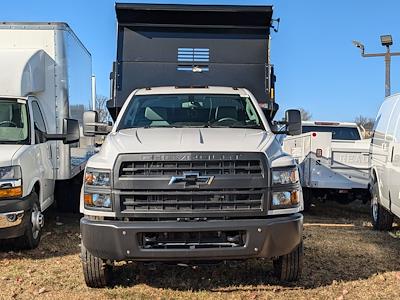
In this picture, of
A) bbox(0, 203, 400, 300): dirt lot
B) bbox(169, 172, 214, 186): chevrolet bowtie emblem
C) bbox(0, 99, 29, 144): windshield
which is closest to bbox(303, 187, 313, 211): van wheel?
bbox(0, 203, 400, 300): dirt lot

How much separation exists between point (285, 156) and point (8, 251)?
13.0ft

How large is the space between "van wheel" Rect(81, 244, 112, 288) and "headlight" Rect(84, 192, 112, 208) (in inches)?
20.9

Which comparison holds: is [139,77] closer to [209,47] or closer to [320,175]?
[209,47]

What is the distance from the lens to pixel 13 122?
287 inches

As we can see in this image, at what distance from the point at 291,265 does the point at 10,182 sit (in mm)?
3376

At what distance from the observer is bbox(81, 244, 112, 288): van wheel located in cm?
515

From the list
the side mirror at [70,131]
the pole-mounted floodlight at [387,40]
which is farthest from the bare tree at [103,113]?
the pole-mounted floodlight at [387,40]

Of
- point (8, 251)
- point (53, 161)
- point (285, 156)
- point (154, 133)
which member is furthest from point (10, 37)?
point (285, 156)

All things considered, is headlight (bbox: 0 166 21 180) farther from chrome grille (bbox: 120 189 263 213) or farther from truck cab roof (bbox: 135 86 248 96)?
chrome grille (bbox: 120 189 263 213)

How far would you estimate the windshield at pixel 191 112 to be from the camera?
6.10 metres

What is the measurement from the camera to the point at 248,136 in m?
5.39

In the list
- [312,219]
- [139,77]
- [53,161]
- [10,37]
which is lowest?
[312,219]

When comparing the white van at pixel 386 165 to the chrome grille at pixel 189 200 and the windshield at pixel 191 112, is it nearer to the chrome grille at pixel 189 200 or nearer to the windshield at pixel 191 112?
the windshield at pixel 191 112

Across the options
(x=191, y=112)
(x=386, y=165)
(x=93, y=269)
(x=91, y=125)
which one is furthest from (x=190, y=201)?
(x=386, y=165)
